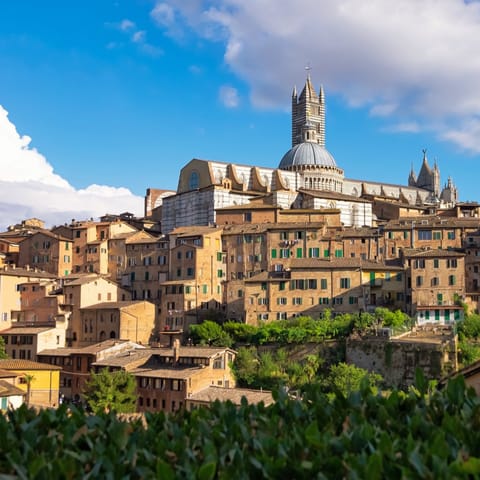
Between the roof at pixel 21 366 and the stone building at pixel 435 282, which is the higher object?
the stone building at pixel 435 282

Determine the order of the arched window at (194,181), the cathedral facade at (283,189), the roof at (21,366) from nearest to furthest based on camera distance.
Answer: the roof at (21,366), the cathedral facade at (283,189), the arched window at (194,181)

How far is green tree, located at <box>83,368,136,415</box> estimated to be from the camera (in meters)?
48.0

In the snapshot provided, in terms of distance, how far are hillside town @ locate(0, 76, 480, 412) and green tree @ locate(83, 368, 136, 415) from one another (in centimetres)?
220

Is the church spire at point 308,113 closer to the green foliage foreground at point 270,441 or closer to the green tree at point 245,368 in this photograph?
the green tree at point 245,368

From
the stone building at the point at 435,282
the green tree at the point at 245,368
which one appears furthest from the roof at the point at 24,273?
the stone building at the point at 435,282

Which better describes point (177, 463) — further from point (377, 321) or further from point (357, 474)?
point (377, 321)

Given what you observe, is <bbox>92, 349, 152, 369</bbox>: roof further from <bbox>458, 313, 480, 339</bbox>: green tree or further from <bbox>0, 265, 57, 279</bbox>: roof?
<bbox>458, 313, 480, 339</bbox>: green tree

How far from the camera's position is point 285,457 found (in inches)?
356

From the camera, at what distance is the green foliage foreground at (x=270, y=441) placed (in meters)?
8.60

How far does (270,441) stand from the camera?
960 cm

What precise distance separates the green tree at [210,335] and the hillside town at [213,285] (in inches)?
48.4

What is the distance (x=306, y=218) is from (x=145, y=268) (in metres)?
16.7

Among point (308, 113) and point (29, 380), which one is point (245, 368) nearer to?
point (29, 380)

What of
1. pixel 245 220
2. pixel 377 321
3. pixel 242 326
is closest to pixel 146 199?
pixel 245 220
